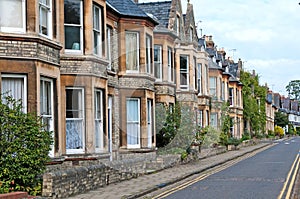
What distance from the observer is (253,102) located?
74.3 meters

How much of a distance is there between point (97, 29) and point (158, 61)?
1054 cm

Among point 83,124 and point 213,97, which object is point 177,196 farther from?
point 213,97

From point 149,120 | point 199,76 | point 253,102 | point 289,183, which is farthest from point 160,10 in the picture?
point 253,102

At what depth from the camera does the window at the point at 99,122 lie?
2214cm

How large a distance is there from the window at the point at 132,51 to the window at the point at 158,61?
4375 mm

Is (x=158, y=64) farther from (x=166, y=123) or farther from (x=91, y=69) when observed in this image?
(x=91, y=69)

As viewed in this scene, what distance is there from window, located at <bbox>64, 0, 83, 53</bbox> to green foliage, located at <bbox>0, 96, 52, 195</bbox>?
20.3ft

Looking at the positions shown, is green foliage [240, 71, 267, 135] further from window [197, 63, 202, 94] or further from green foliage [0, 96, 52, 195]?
green foliage [0, 96, 52, 195]

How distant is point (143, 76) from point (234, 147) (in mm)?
25434

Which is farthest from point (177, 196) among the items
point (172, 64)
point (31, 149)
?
point (172, 64)

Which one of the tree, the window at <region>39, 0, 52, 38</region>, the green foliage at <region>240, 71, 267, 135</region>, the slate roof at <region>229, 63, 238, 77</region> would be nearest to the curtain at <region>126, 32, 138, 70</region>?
the window at <region>39, 0, 52, 38</region>

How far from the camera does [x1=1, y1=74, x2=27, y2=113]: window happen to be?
643 inches

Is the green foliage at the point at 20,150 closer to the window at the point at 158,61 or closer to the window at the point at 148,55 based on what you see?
the window at the point at 148,55

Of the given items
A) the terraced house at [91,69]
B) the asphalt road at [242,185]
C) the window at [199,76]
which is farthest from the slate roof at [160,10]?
the asphalt road at [242,185]
